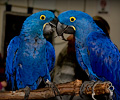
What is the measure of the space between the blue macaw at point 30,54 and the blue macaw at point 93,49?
8 centimetres

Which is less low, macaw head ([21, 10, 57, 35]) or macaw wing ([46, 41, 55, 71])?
Result: macaw head ([21, 10, 57, 35])

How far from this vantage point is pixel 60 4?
127 cm

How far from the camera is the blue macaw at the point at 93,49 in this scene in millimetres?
573

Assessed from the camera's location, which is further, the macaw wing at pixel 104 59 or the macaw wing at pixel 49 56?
the macaw wing at pixel 49 56

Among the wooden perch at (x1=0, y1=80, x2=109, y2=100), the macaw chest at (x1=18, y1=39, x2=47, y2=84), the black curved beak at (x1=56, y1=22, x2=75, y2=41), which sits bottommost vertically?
the wooden perch at (x1=0, y1=80, x2=109, y2=100)

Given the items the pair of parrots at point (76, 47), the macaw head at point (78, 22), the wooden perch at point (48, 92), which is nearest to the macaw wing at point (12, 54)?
the pair of parrots at point (76, 47)

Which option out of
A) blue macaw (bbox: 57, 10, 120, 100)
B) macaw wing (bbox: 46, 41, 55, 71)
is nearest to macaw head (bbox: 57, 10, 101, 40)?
blue macaw (bbox: 57, 10, 120, 100)

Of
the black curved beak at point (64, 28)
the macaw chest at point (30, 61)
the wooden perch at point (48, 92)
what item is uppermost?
the black curved beak at point (64, 28)

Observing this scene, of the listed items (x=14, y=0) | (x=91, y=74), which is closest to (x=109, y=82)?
(x=91, y=74)

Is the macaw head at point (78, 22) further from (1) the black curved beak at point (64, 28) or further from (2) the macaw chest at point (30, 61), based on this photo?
(2) the macaw chest at point (30, 61)

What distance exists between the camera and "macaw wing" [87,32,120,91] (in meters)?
0.57

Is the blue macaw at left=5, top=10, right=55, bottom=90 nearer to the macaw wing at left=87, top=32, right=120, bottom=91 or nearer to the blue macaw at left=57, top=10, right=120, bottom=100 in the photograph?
the blue macaw at left=57, top=10, right=120, bottom=100

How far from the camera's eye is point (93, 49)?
0.58 m

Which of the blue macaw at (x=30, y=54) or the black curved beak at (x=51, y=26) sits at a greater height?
the black curved beak at (x=51, y=26)
